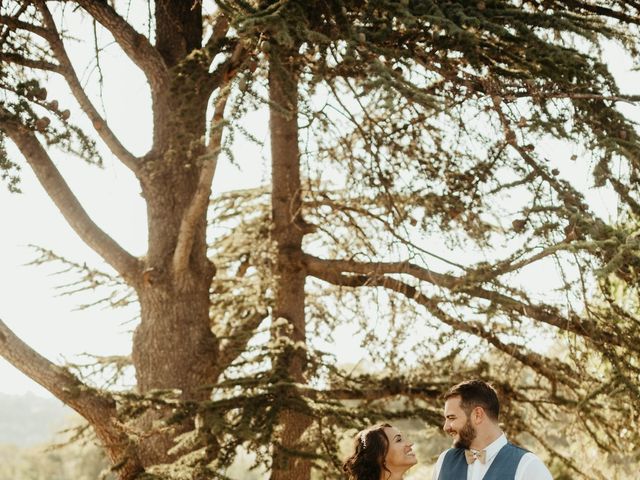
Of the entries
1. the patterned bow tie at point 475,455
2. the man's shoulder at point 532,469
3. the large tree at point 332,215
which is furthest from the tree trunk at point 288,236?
the man's shoulder at point 532,469

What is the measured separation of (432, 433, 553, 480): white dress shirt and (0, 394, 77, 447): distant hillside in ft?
375

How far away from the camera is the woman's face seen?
4.80 meters

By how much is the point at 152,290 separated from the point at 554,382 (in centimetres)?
433

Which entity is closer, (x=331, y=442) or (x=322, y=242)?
(x=331, y=442)

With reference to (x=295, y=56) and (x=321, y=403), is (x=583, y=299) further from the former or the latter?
(x=295, y=56)

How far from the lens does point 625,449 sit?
8797 millimetres

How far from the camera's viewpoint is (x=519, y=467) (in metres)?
3.99

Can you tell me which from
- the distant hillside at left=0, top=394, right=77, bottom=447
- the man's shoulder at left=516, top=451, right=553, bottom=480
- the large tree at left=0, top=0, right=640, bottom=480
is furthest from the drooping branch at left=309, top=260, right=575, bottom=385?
the distant hillside at left=0, top=394, right=77, bottom=447

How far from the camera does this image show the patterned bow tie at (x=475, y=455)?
4.16 meters

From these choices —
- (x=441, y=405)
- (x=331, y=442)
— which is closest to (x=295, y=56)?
(x=331, y=442)

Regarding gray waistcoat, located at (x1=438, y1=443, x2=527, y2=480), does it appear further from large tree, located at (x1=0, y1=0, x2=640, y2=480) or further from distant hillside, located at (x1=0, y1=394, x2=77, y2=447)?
distant hillside, located at (x1=0, y1=394, x2=77, y2=447)

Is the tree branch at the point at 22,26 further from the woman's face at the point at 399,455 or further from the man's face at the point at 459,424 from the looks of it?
the man's face at the point at 459,424

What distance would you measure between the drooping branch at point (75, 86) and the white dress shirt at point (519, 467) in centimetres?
480

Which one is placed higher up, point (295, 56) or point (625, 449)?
point (295, 56)
